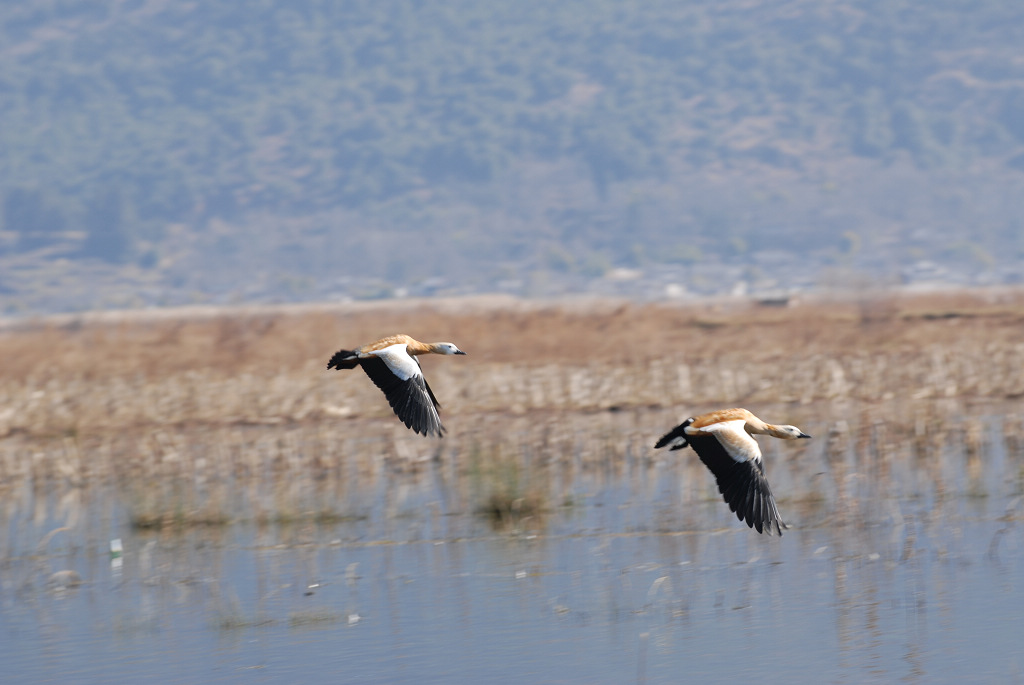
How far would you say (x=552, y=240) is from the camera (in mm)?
142250

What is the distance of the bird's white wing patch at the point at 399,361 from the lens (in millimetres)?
12586

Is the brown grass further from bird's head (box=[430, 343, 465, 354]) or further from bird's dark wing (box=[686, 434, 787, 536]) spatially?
bird's dark wing (box=[686, 434, 787, 536])

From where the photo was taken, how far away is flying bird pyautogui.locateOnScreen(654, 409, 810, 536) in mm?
11125

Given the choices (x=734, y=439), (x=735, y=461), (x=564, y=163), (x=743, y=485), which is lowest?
(x=743, y=485)

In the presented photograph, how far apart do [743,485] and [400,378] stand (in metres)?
2.94

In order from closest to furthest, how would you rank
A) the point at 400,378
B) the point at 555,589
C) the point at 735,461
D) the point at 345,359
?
1. the point at 735,461
2. the point at 345,359
3. the point at 400,378
4. the point at 555,589

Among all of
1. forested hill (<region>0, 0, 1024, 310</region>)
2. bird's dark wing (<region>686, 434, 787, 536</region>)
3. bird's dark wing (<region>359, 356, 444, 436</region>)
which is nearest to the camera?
bird's dark wing (<region>686, 434, 787, 536</region>)

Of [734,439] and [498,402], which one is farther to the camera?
[498,402]

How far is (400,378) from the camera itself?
1256 centimetres

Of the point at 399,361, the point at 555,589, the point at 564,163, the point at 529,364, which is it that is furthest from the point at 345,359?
the point at 564,163

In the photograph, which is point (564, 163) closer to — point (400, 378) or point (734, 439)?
point (400, 378)

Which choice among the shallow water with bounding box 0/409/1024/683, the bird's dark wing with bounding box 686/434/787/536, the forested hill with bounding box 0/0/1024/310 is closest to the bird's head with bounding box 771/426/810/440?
the bird's dark wing with bounding box 686/434/787/536

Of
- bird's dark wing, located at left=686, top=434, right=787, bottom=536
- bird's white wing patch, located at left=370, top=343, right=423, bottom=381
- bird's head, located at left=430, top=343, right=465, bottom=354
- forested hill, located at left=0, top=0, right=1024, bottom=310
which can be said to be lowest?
bird's dark wing, located at left=686, top=434, right=787, bottom=536

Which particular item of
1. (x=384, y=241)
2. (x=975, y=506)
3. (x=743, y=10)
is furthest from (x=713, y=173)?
(x=975, y=506)
